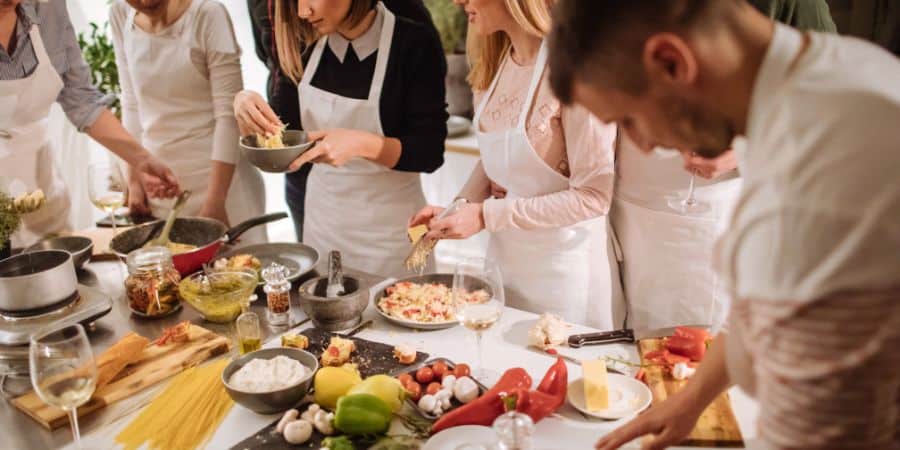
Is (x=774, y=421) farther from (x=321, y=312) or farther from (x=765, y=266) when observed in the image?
(x=321, y=312)

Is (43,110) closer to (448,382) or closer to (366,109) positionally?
(366,109)

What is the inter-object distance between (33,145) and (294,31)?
3.44ft

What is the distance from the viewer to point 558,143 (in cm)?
202

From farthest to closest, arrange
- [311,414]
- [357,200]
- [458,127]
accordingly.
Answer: [458,127] → [357,200] → [311,414]

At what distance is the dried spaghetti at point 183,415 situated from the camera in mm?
1394

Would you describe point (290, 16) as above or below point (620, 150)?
above

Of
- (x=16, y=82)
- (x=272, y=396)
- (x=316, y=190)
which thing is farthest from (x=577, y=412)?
(x=16, y=82)

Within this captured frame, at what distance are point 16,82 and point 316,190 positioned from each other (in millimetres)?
1062

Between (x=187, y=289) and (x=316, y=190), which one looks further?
(x=316, y=190)

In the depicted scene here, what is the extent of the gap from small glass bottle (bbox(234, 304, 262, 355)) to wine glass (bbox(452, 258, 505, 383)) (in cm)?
48

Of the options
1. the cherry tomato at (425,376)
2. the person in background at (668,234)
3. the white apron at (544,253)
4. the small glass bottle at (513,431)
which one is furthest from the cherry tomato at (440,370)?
the person in background at (668,234)

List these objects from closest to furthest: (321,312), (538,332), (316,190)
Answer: (538,332) < (321,312) < (316,190)

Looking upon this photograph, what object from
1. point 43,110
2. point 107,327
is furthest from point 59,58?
point 107,327

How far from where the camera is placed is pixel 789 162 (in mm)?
728
